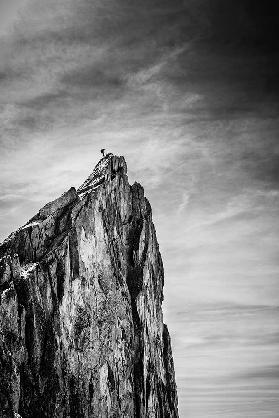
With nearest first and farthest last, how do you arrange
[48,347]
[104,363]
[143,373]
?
[48,347] → [104,363] → [143,373]

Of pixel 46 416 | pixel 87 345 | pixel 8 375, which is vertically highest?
pixel 87 345

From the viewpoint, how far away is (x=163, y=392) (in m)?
88.4

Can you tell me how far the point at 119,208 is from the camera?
91.6 metres

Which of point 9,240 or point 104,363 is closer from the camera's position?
point 104,363

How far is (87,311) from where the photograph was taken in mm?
78375

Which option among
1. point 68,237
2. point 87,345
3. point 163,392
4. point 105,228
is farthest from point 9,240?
point 163,392

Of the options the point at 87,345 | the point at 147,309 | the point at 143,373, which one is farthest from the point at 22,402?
the point at 147,309

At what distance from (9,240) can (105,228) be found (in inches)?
624

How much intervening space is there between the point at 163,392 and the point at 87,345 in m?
20.1

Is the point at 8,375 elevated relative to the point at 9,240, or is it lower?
lower

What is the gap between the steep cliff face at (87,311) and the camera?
2793 inches

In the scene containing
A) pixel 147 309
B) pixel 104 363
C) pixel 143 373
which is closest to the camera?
pixel 104 363

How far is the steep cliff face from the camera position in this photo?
70.9 metres

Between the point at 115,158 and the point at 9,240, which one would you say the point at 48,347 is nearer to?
the point at 9,240
